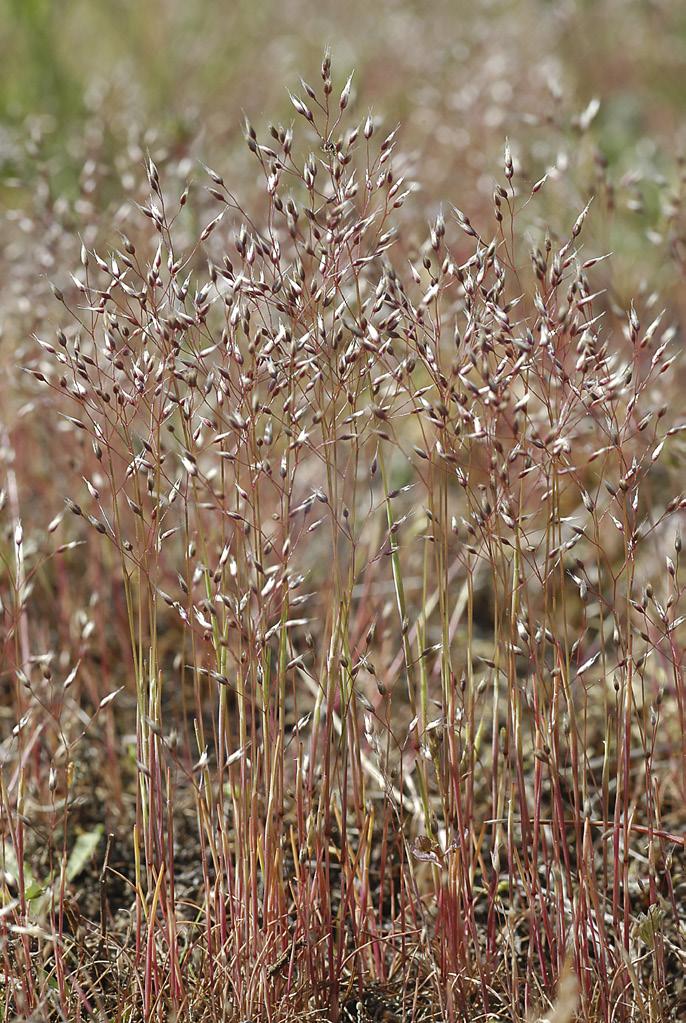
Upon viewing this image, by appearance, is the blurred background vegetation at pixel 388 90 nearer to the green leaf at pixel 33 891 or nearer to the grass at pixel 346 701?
the grass at pixel 346 701

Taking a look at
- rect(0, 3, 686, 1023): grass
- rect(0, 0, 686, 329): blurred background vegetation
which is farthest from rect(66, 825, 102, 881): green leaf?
rect(0, 0, 686, 329): blurred background vegetation

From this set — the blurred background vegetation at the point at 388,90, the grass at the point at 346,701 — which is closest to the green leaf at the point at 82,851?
the grass at the point at 346,701

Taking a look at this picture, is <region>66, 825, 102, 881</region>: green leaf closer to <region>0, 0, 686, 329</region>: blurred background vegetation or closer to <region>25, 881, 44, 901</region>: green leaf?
<region>25, 881, 44, 901</region>: green leaf

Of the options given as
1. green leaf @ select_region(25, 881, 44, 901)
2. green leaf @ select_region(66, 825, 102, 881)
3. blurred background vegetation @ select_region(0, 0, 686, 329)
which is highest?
blurred background vegetation @ select_region(0, 0, 686, 329)

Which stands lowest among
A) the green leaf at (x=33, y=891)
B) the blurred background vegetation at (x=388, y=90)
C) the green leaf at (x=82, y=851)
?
the green leaf at (x=33, y=891)

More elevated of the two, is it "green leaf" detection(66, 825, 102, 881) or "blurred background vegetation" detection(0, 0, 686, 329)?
"blurred background vegetation" detection(0, 0, 686, 329)

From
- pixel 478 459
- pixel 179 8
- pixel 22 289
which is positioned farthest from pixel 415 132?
pixel 22 289

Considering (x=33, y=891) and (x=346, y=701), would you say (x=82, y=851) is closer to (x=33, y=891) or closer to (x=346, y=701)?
(x=33, y=891)

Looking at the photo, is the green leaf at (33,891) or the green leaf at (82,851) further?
the green leaf at (82,851)

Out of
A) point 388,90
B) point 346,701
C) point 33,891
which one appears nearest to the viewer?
point 346,701

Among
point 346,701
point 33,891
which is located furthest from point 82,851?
point 346,701

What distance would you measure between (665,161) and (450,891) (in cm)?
370

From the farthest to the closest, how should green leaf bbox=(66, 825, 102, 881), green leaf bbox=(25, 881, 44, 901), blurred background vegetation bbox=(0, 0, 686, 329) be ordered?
blurred background vegetation bbox=(0, 0, 686, 329) < green leaf bbox=(66, 825, 102, 881) < green leaf bbox=(25, 881, 44, 901)

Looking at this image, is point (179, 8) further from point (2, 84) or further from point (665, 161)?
point (665, 161)
